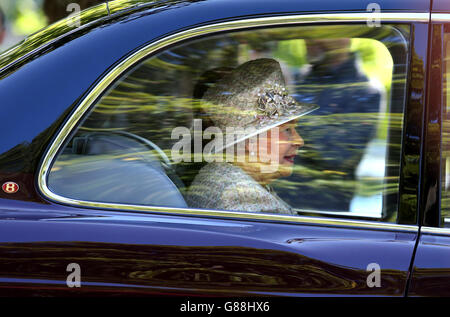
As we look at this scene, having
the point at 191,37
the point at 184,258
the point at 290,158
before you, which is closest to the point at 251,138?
the point at 290,158

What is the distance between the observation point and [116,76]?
5.63 feet

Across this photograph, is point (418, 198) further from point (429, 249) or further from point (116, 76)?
point (116, 76)

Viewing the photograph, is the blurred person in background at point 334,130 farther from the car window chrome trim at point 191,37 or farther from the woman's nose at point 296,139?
the car window chrome trim at point 191,37

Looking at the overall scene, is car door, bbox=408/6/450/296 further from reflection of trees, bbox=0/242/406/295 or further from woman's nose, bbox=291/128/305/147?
woman's nose, bbox=291/128/305/147

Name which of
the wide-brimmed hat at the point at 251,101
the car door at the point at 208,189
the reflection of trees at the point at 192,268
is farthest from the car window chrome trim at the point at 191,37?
the wide-brimmed hat at the point at 251,101

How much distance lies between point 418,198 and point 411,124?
207 millimetres

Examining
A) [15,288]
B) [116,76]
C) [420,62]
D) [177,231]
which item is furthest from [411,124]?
[15,288]

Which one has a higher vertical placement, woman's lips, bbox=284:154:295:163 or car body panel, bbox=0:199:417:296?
woman's lips, bbox=284:154:295:163

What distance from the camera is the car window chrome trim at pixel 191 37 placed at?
66.5 inches

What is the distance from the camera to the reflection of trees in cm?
161

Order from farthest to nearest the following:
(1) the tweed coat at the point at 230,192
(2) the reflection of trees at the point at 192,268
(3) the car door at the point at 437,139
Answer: (1) the tweed coat at the point at 230,192 → (3) the car door at the point at 437,139 → (2) the reflection of trees at the point at 192,268

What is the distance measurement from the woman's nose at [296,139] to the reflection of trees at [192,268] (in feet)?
1.32

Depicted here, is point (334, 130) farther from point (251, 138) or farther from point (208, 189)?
point (208, 189)

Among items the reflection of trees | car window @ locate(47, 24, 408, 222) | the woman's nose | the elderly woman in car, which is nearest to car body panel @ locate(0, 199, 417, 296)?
the reflection of trees
